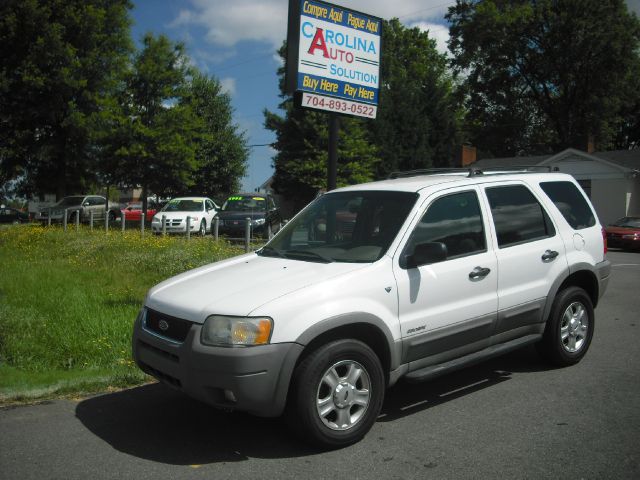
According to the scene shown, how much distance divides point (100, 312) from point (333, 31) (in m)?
5.29

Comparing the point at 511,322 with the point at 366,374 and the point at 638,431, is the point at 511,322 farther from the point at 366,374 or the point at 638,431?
the point at 366,374

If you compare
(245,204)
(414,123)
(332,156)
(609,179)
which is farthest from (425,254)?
(414,123)

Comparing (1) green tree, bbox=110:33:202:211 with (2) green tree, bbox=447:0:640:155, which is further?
(2) green tree, bbox=447:0:640:155

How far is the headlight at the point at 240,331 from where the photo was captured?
151 inches

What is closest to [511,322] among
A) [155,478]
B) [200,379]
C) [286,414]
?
[286,414]

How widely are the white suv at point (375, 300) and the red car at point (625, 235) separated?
18.9 m

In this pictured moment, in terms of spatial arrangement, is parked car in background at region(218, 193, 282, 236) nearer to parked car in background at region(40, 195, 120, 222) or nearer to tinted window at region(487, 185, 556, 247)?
parked car in background at region(40, 195, 120, 222)

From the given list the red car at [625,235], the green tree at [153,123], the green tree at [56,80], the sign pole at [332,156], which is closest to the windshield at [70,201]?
the green tree at [56,80]

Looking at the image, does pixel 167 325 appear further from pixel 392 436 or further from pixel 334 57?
pixel 334 57

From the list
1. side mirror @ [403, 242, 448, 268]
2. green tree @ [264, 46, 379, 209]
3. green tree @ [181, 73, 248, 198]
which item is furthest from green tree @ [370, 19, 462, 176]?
side mirror @ [403, 242, 448, 268]

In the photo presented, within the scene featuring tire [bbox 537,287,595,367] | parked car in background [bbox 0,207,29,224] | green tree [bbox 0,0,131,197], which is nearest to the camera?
tire [bbox 537,287,595,367]

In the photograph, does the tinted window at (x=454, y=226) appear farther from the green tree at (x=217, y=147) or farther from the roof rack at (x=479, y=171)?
the green tree at (x=217, y=147)

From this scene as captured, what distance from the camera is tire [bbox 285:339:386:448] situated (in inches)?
154

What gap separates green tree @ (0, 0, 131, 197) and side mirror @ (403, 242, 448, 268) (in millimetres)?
24969
